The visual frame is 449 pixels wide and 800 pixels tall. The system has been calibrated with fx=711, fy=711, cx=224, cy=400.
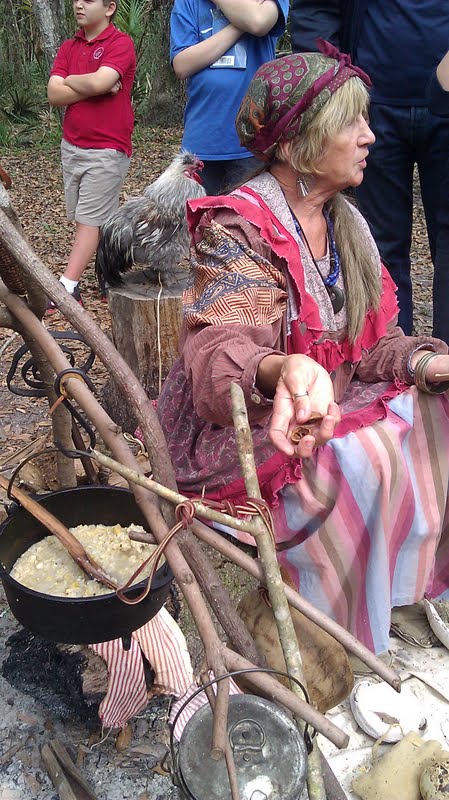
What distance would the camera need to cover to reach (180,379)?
2105 mm

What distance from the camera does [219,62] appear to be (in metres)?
3.62

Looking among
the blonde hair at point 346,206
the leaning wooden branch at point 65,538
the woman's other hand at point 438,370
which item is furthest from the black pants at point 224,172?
the leaning wooden branch at point 65,538

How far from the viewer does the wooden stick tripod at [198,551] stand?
3.58 feet

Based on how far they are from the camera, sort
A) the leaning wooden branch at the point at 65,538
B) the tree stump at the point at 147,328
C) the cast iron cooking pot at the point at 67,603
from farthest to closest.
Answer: the tree stump at the point at 147,328 → the leaning wooden branch at the point at 65,538 → the cast iron cooking pot at the point at 67,603

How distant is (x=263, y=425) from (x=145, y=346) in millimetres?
1409

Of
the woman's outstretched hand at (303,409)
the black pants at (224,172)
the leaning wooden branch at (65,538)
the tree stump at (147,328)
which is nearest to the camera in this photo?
the woman's outstretched hand at (303,409)

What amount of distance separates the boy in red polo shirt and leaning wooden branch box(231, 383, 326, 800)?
11.5 feet

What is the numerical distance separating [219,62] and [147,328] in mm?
1497

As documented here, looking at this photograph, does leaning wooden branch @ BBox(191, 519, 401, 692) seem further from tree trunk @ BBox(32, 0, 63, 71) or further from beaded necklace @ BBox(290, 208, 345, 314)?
→ tree trunk @ BBox(32, 0, 63, 71)

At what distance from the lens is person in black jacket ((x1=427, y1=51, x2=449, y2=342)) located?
2.71m

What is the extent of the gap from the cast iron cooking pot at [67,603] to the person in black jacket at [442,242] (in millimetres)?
1958

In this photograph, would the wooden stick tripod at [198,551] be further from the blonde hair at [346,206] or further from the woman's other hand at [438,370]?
the woman's other hand at [438,370]

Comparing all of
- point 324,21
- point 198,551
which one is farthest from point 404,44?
point 198,551

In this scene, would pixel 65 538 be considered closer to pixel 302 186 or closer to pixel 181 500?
pixel 181 500
